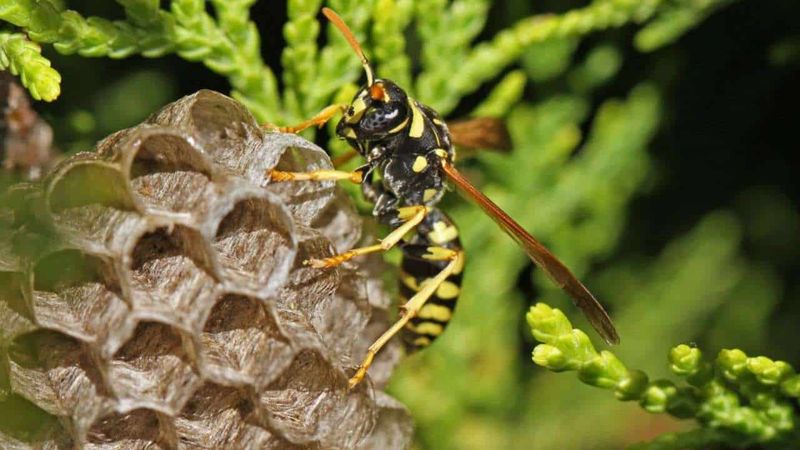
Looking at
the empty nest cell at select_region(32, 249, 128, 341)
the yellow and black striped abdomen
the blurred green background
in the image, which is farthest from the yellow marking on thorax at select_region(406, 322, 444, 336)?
the empty nest cell at select_region(32, 249, 128, 341)

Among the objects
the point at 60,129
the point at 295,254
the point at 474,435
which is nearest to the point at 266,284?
the point at 295,254

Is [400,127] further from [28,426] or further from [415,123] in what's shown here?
[28,426]

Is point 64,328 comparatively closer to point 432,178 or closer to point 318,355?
point 318,355

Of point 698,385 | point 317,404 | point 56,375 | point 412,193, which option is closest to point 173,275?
point 56,375

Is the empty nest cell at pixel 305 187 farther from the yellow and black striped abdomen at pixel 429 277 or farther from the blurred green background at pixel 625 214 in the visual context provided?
the blurred green background at pixel 625 214

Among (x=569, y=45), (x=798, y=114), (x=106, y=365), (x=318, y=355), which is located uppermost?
(x=798, y=114)

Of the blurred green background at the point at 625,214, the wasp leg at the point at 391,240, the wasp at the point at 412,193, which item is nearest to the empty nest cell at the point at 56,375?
the wasp leg at the point at 391,240

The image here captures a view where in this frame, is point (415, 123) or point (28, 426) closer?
point (28, 426)
